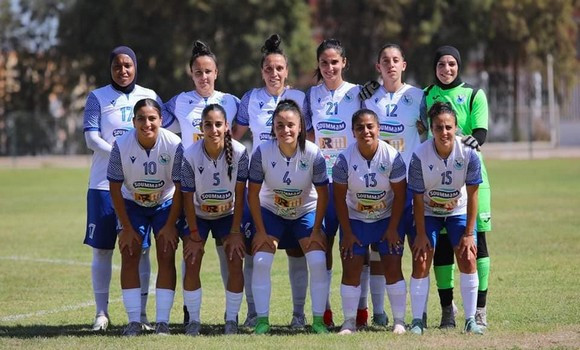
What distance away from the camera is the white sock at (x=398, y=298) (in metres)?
8.30

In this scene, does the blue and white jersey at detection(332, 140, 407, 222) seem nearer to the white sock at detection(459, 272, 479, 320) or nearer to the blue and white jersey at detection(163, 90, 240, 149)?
the white sock at detection(459, 272, 479, 320)

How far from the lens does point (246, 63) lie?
43.0 meters

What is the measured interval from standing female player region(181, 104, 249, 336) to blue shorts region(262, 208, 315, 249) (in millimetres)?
235

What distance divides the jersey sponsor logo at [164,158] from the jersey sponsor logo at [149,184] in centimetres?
16

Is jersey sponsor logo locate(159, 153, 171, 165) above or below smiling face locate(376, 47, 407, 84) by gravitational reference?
below

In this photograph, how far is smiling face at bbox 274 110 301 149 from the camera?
27.1 ft

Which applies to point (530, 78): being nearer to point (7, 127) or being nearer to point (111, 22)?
point (111, 22)

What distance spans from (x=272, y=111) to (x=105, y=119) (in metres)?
1.41

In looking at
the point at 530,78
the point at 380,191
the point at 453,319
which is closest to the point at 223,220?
the point at 380,191

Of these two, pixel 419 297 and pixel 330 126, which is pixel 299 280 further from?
pixel 330 126

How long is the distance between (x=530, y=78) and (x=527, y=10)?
4.36 m

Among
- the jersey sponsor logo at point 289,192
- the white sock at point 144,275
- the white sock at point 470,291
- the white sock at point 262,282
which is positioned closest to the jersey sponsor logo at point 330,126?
the jersey sponsor logo at point 289,192

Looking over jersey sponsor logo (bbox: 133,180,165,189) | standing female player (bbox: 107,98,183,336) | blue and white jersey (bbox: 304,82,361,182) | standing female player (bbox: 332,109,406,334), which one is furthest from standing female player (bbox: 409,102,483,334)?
jersey sponsor logo (bbox: 133,180,165,189)

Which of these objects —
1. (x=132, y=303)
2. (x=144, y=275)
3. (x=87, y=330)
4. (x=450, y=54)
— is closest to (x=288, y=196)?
(x=132, y=303)
